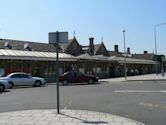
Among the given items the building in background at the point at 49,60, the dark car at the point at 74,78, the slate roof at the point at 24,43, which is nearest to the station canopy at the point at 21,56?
the building in background at the point at 49,60

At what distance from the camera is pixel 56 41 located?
1366cm

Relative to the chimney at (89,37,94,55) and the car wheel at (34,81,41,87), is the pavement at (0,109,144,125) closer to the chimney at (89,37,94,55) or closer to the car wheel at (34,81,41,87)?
the car wheel at (34,81,41,87)

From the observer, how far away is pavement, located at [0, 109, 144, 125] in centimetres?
1135

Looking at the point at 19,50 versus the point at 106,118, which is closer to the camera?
the point at 106,118

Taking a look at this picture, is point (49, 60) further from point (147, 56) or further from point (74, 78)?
point (147, 56)

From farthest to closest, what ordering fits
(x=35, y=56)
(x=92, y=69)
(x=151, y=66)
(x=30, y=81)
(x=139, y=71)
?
(x=151, y=66)
(x=139, y=71)
(x=92, y=69)
(x=35, y=56)
(x=30, y=81)

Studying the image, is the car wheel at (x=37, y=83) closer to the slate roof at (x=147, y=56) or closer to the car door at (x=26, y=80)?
the car door at (x=26, y=80)

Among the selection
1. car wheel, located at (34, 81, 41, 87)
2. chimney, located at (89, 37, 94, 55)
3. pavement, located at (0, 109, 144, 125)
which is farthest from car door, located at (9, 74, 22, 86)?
chimney, located at (89, 37, 94, 55)

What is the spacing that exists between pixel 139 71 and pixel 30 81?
57573 mm

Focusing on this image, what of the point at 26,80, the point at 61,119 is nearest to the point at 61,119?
the point at 61,119

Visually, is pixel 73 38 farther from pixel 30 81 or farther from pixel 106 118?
pixel 106 118

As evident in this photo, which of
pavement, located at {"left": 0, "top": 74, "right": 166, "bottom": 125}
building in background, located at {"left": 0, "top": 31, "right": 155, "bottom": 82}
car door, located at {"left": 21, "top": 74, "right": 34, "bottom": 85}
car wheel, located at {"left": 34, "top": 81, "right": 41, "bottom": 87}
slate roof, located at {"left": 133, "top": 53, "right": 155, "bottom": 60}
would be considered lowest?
pavement, located at {"left": 0, "top": 74, "right": 166, "bottom": 125}

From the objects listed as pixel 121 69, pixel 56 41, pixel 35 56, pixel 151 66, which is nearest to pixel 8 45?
pixel 35 56

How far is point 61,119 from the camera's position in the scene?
1198 cm
